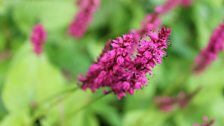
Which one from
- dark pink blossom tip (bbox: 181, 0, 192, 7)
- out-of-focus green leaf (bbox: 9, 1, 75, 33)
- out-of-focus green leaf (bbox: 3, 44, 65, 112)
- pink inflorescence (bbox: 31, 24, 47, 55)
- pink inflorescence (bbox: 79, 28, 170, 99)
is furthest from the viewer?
dark pink blossom tip (bbox: 181, 0, 192, 7)

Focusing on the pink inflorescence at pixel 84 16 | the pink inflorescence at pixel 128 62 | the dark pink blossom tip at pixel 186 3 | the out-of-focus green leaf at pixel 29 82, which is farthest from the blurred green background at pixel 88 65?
the pink inflorescence at pixel 128 62

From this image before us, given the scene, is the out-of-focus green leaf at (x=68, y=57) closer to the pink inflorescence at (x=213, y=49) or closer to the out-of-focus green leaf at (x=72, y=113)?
the out-of-focus green leaf at (x=72, y=113)

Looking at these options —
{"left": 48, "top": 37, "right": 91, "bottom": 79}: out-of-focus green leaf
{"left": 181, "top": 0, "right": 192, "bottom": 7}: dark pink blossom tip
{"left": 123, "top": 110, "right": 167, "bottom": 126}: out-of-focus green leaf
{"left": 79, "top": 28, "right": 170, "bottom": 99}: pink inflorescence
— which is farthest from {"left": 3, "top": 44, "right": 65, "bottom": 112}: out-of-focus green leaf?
{"left": 181, "top": 0, "right": 192, "bottom": 7}: dark pink blossom tip

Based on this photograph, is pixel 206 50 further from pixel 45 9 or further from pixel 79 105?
pixel 45 9

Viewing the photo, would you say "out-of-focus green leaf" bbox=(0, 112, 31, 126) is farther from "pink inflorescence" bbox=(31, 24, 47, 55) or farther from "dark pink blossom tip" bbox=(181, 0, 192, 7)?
"dark pink blossom tip" bbox=(181, 0, 192, 7)

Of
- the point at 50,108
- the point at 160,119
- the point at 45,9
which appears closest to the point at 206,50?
the point at 160,119

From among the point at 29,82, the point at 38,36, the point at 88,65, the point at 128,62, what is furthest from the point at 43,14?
the point at 128,62
